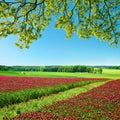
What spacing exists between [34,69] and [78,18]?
414ft

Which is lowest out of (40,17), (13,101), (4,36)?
(13,101)

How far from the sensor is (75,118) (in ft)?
39.3

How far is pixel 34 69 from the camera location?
151250mm

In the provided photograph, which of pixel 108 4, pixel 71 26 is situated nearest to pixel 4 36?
pixel 71 26

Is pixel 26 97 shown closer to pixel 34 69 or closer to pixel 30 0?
pixel 30 0

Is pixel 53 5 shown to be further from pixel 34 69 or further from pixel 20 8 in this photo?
pixel 34 69

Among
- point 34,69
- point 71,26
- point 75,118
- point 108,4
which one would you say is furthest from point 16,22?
point 34,69

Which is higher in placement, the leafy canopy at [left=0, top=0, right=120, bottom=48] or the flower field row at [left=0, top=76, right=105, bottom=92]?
the leafy canopy at [left=0, top=0, right=120, bottom=48]

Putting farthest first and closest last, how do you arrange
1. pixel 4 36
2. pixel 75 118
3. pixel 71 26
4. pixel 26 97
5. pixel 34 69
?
pixel 34 69 → pixel 71 26 → pixel 26 97 → pixel 4 36 → pixel 75 118

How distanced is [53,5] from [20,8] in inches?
136

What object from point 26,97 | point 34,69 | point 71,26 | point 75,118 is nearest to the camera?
point 75,118

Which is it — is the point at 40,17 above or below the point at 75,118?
above

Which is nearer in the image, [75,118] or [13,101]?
[75,118]

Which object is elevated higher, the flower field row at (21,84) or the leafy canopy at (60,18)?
the leafy canopy at (60,18)
